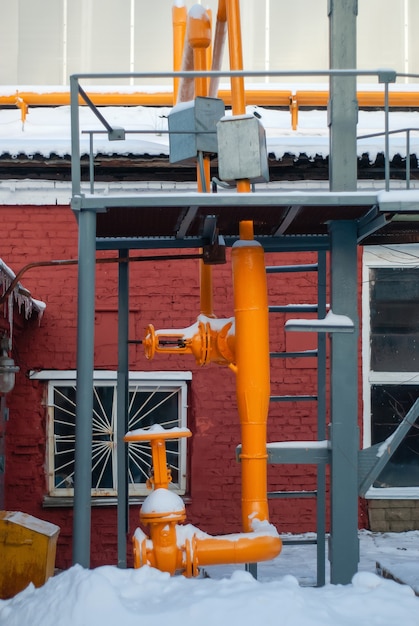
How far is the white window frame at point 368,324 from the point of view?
9.09m

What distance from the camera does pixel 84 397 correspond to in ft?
17.6

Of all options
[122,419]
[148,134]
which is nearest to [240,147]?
[122,419]

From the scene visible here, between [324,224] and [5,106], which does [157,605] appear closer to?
[324,224]

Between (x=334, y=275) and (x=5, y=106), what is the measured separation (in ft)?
21.3

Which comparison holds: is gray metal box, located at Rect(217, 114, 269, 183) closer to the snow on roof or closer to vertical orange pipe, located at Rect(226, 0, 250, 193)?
vertical orange pipe, located at Rect(226, 0, 250, 193)

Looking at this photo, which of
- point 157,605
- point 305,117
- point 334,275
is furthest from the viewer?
point 305,117

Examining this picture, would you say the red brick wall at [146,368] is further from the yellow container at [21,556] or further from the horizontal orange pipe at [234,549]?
the horizontal orange pipe at [234,549]

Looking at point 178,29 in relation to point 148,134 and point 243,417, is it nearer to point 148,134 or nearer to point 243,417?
point 148,134

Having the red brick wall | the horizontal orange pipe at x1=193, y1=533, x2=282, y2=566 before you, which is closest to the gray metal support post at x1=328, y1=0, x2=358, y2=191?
the horizontal orange pipe at x1=193, y1=533, x2=282, y2=566

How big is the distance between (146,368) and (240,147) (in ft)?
13.0

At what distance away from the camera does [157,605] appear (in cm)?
470

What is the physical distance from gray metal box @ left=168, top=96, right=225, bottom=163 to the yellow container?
9.22 feet

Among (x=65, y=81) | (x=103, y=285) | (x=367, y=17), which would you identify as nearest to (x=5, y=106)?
(x=65, y=81)

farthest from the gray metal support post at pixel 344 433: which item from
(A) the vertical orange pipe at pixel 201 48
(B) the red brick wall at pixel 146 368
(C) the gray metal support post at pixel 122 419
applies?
(B) the red brick wall at pixel 146 368
